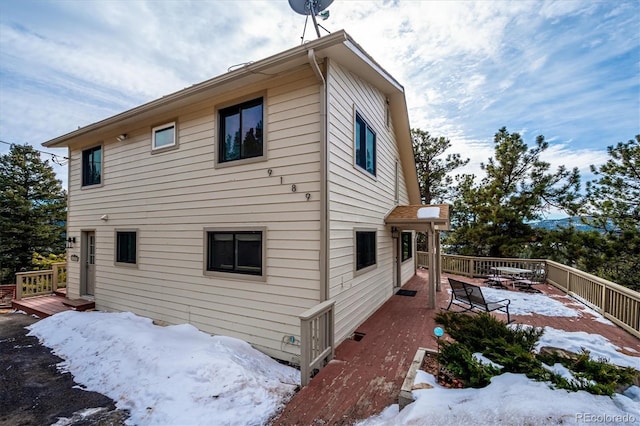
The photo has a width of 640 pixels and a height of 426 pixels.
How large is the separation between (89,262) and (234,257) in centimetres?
606

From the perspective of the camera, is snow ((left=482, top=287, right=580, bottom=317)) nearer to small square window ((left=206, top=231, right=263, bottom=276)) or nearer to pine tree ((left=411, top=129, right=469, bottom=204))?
small square window ((left=206, top=231, right=263, bottom=276))

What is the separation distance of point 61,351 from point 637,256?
711 inches

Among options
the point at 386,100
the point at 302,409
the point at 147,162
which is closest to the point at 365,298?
the point at 302,409

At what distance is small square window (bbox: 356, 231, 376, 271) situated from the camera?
570 centimetres

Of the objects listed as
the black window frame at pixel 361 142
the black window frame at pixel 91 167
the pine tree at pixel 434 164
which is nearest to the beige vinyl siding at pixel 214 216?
the black window frame at pixel 91 167

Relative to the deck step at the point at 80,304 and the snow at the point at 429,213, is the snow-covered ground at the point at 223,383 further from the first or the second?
the snow at the point at 429,213

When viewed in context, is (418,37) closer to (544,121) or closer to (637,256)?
(544,121)

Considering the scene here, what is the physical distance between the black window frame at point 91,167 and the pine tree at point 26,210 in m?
12.1

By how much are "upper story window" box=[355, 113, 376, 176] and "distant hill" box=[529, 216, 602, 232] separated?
11.3 metres

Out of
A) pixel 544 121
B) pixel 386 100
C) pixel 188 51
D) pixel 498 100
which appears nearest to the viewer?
pixel 188 51

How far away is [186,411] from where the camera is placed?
3143 millimetres

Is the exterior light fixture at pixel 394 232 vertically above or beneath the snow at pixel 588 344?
above

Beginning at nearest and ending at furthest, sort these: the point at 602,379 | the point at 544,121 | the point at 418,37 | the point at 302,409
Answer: the point at 602,379 → the point at 302,409 → the point at 418,37 → the point at 544,121

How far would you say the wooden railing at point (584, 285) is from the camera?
215 inches
